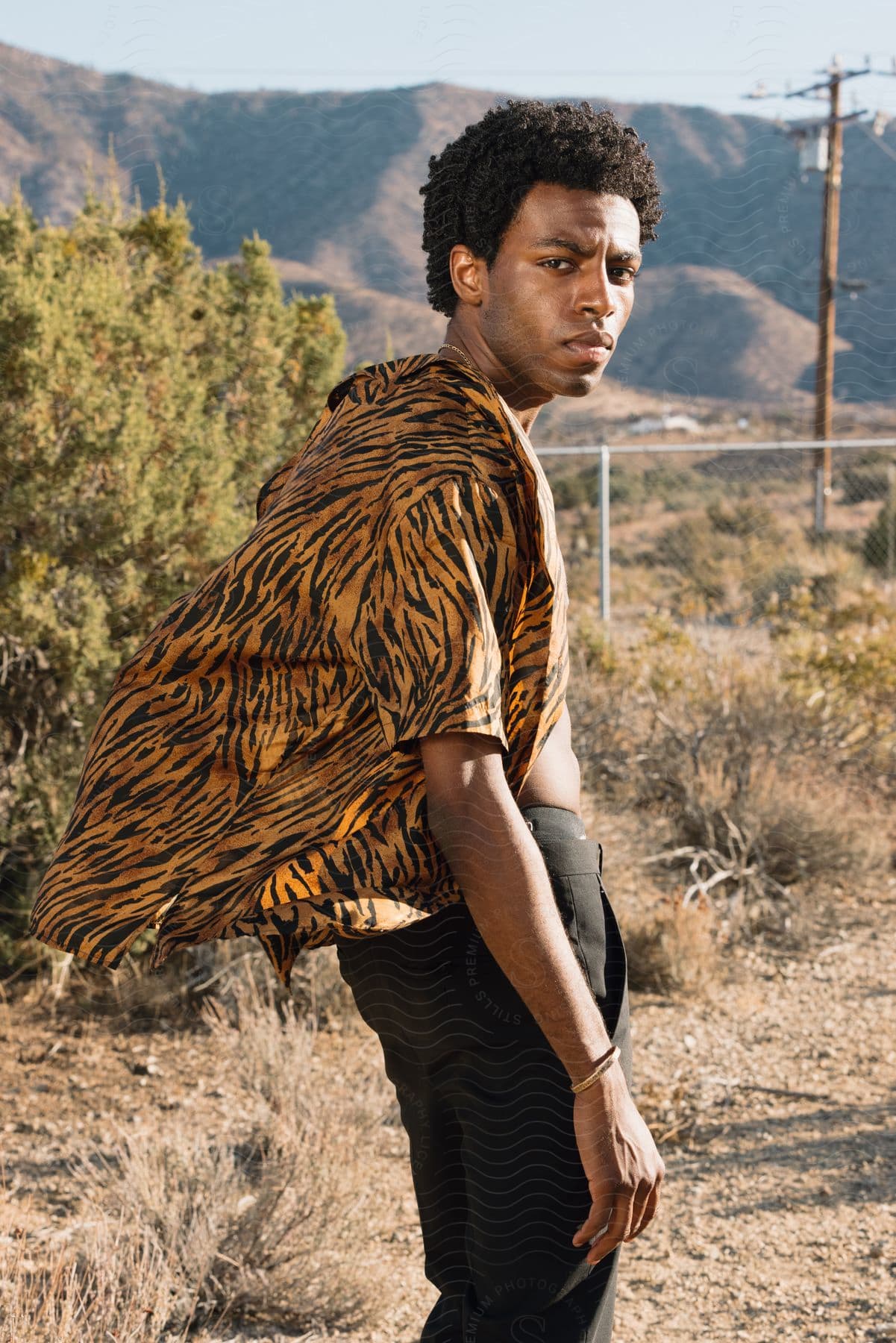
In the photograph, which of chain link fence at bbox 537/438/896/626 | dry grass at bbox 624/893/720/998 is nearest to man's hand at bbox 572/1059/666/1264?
dry grass at bbox 624/893/720/998

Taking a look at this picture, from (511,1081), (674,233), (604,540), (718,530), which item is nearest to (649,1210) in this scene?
(511,1081)

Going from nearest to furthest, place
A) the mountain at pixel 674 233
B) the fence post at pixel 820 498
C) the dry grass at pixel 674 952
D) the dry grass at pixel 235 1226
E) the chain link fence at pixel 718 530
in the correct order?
the dry grass at pixel 235 1226 → the dry grass at pixel 674 952 → the chain link fence at pixel 718 530 → the fence post at pixel 820 498 → the mountain at pixel 674 233

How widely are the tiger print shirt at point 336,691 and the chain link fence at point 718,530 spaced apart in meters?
5.33

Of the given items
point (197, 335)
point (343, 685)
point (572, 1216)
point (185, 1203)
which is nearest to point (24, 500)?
point (197, 335)

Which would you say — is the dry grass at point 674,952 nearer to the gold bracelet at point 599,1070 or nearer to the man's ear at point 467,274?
the gold bracelet at point 599,1070

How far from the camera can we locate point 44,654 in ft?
12.8

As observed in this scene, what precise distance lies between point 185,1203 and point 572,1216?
4.62 ft

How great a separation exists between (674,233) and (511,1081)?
45.4 m

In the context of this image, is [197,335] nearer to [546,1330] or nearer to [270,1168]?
[270,1168]

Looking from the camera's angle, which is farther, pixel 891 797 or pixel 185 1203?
pixel 891 797

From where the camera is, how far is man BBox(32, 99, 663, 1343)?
1.36 m

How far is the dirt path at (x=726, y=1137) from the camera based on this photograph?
8.99 feet

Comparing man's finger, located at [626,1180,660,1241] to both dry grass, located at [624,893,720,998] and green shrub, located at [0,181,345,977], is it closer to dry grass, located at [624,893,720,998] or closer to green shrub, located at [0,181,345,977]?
green shrub, located at [0,181,345,977]

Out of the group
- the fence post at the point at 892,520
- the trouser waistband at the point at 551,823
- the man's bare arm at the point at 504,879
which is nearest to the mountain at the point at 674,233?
the fence post at the point at 892,520
